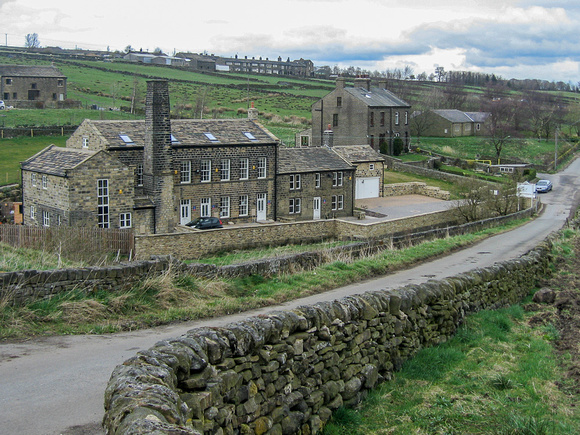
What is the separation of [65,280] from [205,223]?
80.3 ft

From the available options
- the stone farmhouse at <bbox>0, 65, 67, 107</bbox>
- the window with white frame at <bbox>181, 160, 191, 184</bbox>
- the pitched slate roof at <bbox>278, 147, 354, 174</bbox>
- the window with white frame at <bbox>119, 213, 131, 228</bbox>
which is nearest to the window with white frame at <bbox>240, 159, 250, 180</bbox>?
the pitched slate roof at <bbox>278, 147, 354, 174</bbox>

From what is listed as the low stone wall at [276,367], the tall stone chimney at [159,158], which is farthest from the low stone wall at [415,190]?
the low stone wall at [276,367]

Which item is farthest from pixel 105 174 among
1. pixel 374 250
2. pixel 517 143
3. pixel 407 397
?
pixel 517 143

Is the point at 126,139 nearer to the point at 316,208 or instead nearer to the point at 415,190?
the point at 316,208

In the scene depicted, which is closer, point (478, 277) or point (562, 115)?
point (478, 277)

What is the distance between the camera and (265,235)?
120 feet

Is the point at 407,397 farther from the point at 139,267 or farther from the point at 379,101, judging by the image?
the point at 379,101

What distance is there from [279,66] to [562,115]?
89.3 metres

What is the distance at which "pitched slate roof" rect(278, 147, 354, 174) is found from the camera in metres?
46.3

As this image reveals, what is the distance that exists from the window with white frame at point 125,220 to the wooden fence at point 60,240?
9800 millimetres

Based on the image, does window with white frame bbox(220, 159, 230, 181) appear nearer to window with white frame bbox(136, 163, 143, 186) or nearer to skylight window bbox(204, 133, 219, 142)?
skylight window bbox(204, 133, 219, 142)

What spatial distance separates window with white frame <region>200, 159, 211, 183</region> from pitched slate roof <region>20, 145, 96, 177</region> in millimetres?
8457

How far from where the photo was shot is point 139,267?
15.5m

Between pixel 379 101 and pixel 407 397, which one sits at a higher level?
pixel 379 101
